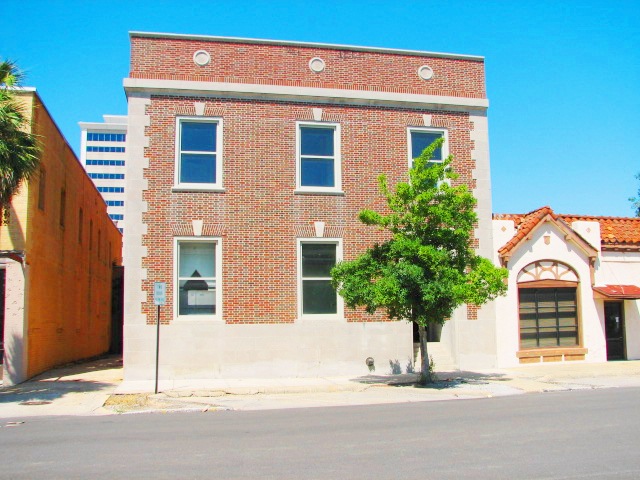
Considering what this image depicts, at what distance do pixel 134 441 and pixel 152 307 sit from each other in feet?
25.4

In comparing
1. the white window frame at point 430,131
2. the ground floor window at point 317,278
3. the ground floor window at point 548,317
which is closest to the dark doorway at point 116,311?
the ground floor window at point 317,278

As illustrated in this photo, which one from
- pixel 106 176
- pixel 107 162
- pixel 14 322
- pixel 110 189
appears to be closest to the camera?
pixel 14 322

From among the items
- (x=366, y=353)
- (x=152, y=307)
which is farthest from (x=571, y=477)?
(x=152, y=307)

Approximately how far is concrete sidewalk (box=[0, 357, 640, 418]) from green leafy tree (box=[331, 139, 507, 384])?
6.44 ft

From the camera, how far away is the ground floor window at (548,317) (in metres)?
19.5

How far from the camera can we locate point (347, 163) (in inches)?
706

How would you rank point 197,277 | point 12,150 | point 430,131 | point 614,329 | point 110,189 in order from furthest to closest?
point 110,189
point 614,329
point 430,131
point 197,277
point 12,150

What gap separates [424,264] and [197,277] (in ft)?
20.5

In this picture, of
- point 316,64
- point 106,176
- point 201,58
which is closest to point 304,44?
point 316,64

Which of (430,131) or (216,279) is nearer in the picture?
(216,279)

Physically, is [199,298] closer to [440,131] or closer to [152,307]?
[152,307]

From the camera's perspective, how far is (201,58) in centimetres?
1753

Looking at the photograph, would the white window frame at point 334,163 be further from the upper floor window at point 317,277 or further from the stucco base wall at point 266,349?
the stucco base wall at point 266,349

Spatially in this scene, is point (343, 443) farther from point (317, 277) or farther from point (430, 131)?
point (430, 131)
